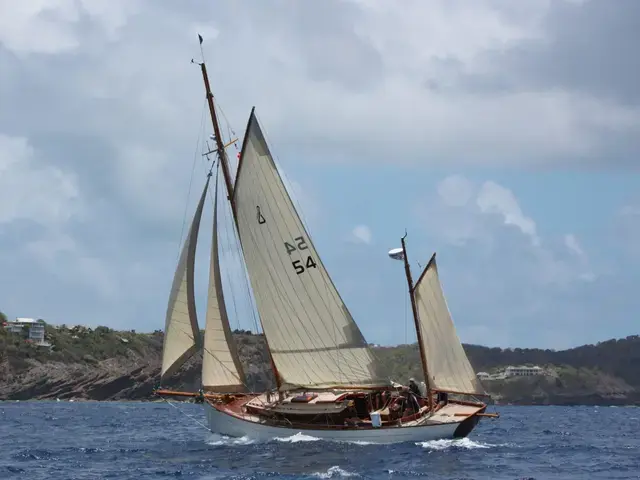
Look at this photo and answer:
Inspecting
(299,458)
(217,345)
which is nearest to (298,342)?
(217,345)

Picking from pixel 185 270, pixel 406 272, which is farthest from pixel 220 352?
pixel 406 272

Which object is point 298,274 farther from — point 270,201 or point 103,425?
point 103,425

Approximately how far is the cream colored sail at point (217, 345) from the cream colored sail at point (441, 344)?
1094 centimetres

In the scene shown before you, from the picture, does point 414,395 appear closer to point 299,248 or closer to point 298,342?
point 298,342

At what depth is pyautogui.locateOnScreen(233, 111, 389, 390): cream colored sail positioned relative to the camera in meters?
60.8

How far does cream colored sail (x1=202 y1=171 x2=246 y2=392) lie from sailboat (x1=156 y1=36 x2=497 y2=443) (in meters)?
0.06

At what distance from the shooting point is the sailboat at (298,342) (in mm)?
60844

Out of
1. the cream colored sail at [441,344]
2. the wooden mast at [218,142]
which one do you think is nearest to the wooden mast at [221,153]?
the wooden mast at [218,142]

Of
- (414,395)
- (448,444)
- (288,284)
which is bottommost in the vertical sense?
(448,444)

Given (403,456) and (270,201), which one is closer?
(403,456)

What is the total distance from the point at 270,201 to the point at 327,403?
11302mm

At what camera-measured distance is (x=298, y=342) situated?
2452 inches

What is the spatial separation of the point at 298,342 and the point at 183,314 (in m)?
6.46

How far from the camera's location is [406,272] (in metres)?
64.0
